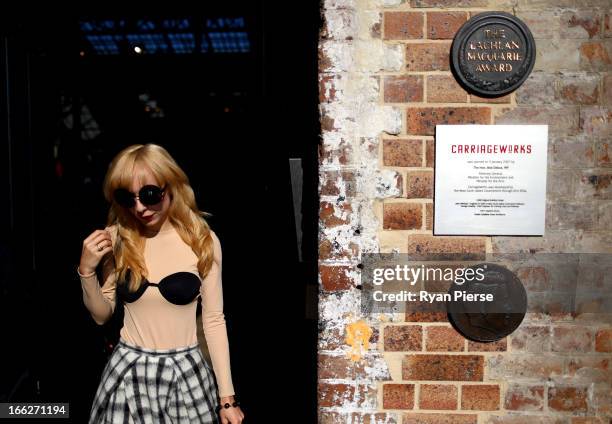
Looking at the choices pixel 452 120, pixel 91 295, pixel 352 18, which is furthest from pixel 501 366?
pixel 91 295

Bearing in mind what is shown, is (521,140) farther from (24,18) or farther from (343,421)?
(24,18)

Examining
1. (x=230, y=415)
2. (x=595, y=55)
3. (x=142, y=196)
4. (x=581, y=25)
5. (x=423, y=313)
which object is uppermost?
(x=581, y=25)

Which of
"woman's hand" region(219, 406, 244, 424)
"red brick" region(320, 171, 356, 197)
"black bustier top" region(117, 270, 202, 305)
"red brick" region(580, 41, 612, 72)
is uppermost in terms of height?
"red brick" region(580, 41, 612, 72)

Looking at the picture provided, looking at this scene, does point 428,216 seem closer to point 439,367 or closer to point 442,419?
point 439,367

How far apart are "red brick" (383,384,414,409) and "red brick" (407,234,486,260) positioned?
55cm

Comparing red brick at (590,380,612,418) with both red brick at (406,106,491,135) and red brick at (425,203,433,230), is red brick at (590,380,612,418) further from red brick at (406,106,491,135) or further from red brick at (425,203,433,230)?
red brick at (406,106,491,135)

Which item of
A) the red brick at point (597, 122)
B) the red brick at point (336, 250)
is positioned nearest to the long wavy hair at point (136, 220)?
the red brick at point (336, 250)

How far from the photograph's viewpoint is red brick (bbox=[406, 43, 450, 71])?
1713mm

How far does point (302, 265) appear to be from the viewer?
205 centimetres

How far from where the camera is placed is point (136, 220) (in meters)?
1.89

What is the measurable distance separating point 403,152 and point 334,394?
3.30 ft

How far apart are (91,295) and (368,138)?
126 centimetres

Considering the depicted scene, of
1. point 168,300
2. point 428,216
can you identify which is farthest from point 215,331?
point 428,216

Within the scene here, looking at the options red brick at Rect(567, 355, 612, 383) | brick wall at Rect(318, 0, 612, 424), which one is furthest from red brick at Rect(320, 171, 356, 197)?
red brick at Rect(567, 355, 612, 383)
